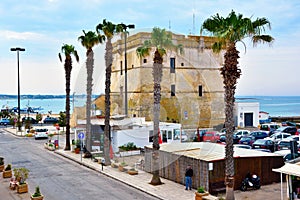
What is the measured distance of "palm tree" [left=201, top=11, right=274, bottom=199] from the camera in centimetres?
1517

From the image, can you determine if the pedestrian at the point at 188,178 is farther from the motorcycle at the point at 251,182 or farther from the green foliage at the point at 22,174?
the green foliage at the point at 22,174

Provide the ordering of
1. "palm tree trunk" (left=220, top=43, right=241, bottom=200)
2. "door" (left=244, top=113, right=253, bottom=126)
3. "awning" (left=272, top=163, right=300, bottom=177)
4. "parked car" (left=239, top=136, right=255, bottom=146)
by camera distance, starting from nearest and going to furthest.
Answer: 1. "awning" (left=272, top=163, right=300, bottom=177)
2. "palm tree trunk" (left=220, top=43, right=241, bottom=200)
3. "parked car" (left=239, top=136, right=255, bottom=146)
4. "door" (left=244, top=113, right=253, bottom=126)

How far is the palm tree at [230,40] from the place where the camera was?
597 inches

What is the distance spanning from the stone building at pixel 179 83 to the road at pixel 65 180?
16.4 meters

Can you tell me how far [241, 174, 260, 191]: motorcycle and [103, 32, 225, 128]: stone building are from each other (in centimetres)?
2454

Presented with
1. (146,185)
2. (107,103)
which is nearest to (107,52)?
(107,103)

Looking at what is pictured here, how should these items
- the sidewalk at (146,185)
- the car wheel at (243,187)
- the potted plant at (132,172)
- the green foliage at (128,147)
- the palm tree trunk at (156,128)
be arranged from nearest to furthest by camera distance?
the sidewalk at (146,185) < the car wheel at (243,187) < the palm tree trunk at (156,128) < the potted plant at (132,172) < the green foliage at (128,147)

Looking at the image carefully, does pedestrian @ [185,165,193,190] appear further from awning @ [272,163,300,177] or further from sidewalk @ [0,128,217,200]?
awning @ [272,163,300,177]

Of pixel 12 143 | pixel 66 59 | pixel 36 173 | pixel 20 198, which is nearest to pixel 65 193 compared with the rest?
pixel 20 198

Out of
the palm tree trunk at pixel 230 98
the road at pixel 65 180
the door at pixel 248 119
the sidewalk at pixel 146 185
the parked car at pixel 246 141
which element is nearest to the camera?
the palm tree trunk at pixel 230 98

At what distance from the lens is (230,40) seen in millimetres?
15430

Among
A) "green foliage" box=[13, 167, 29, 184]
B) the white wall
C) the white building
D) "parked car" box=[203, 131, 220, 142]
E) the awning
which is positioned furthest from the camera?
the white wall

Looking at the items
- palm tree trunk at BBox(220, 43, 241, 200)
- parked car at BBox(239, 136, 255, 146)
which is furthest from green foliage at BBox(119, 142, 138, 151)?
palm tree trunk at BBox(220, 43, 241, 200)

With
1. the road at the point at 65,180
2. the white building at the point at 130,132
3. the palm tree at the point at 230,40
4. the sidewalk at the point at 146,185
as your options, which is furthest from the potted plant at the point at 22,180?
the white building at the point at 130,132
